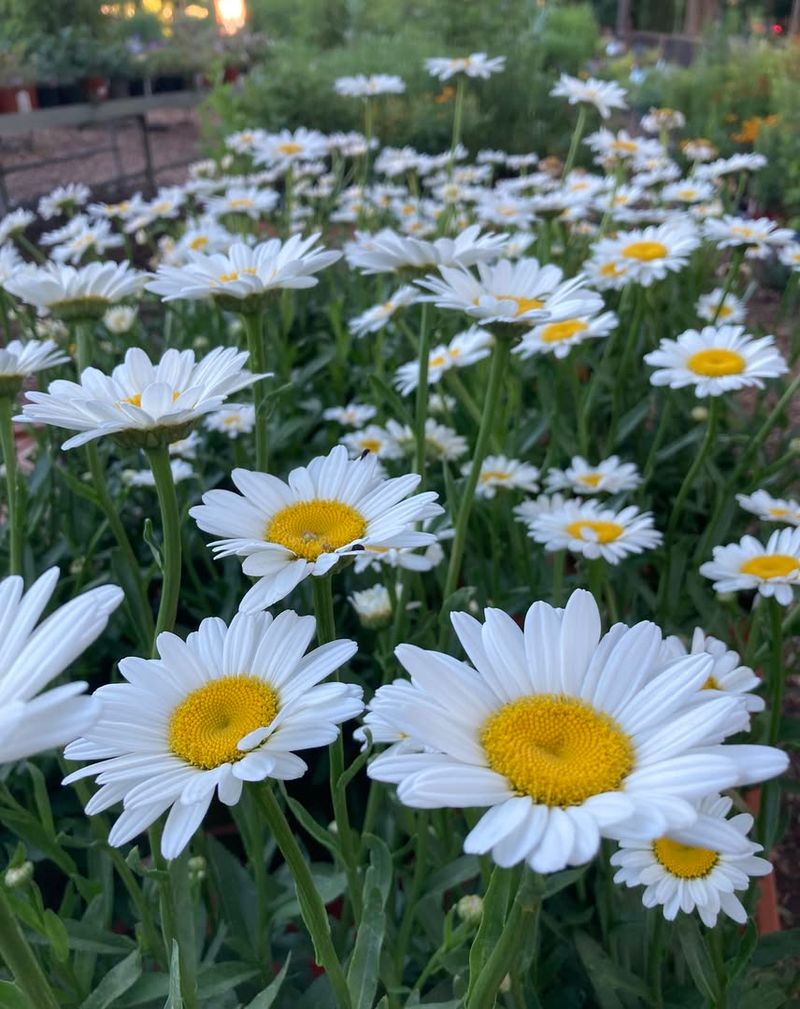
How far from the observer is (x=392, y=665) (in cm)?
80

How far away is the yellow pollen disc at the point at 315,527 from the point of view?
0.51 m

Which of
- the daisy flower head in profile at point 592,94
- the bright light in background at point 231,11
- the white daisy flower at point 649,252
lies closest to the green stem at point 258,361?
the white daisy flower at point 649,252

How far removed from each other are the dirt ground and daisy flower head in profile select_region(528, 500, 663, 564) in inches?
104

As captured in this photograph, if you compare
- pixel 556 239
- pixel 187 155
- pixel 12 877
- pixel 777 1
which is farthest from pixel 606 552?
pixel 777 1

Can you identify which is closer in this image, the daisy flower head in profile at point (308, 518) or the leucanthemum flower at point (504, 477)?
the daisy flower head in profile at point (308, 518)

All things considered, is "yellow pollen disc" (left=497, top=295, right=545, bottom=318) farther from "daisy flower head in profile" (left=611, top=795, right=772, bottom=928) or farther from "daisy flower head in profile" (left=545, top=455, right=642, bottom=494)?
"daisy flower head in profile" (left=611, top=795, right=772, bottom=928)

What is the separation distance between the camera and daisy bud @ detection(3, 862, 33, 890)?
60cm

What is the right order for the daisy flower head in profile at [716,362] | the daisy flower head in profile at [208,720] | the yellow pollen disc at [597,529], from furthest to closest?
the daisy flower head in profile at [716,362] → the yellow pollen disc at [597,529] → the daisy flower head in profile at [208,720]

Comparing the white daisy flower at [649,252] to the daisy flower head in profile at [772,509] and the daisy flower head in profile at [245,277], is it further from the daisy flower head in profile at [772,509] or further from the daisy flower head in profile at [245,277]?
the daisy flower head in profile at [245,277]

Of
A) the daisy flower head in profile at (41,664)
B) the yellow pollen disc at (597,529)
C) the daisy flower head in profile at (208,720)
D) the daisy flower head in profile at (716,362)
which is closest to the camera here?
the daisy flower head in profile at (41,664)

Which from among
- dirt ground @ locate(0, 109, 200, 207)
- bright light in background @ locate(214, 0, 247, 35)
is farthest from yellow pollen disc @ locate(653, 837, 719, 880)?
bright light in background @ locate(214, 0, 247, 35)

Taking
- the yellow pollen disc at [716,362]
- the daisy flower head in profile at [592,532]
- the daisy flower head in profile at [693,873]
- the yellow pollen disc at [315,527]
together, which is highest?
the yellow pollen disc at [315,527]

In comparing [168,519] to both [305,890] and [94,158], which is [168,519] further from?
[94,158]

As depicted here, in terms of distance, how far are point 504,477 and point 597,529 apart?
0.20 m
